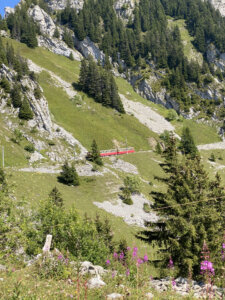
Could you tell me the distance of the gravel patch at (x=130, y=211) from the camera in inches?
1783

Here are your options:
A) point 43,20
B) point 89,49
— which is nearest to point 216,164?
point 89,49

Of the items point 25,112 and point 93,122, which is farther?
point 93,122

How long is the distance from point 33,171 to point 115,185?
20.4 meters

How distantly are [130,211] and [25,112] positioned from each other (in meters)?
50.8

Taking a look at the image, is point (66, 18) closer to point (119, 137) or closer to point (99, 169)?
point (119, 137)

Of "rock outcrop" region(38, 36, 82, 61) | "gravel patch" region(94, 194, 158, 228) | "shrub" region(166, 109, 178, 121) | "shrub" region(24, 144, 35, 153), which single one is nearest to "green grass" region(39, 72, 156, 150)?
"shrub" region(24, 144, 35, 153)

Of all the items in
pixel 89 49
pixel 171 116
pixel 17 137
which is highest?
pixel 89 49

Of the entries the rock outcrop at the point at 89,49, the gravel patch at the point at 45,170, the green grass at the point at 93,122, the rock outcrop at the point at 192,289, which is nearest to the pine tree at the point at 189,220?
the rock outcrop at the point at 192,289

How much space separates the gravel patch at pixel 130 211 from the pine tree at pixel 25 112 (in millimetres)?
44779

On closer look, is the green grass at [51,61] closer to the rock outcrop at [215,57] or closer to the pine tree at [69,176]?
the pine tree at [69,176]

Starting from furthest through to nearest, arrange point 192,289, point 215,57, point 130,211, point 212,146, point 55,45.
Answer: point 215,57
point 55,45
point 212,146
point 130,211
point 192,289

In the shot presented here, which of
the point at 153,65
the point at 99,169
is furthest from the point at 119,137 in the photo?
the point at 153,65

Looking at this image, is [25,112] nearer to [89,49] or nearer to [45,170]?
[45,170]

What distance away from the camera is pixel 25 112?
77.2 meters
